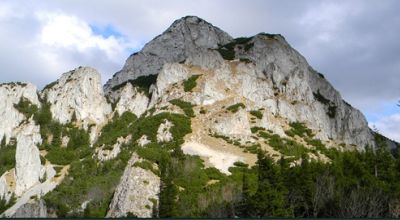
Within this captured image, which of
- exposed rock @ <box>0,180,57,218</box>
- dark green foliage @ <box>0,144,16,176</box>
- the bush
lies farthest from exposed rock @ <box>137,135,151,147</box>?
dark green foliage @ <box>0,144,16,176</box>

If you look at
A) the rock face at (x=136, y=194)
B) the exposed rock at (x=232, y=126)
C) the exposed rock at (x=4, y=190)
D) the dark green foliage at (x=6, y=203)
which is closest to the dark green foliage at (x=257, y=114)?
the exposed rock at (x=232, y=126)

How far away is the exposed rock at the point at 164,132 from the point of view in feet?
488

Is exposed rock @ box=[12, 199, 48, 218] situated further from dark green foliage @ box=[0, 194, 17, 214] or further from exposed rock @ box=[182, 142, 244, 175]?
exposed rock @ box=[182, 142, 244, 175]

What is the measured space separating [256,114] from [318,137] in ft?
75.2

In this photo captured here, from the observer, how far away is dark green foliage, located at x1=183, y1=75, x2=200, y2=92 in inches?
7037

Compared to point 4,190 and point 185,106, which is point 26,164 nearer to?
point 4,190

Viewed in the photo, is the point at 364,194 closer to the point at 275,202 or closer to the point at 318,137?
the point at 275,202

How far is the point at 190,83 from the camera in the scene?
181500mm

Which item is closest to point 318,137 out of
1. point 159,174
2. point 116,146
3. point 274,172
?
point 116,146

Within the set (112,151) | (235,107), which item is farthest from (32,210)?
(235,107)

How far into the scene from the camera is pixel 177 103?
171000mm

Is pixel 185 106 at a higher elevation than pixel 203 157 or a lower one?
higher

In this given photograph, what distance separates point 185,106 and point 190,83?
14.1m

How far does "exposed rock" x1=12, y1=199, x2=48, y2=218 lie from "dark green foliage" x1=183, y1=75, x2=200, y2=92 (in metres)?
63.4
